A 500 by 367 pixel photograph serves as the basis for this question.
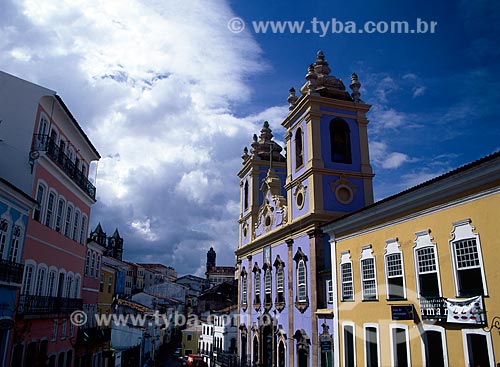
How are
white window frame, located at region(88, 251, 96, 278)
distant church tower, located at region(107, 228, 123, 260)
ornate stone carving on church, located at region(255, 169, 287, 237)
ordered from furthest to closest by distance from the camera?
distant church tower, located at region(107, 228, 123, 260), ornate stone carving on church, located at region(255, 169, 287, 237), white window frame, located at region(88, 251, 96, 278)

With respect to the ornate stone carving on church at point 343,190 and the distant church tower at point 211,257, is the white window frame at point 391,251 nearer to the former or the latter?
the ornate stone carving on church at point 343,190

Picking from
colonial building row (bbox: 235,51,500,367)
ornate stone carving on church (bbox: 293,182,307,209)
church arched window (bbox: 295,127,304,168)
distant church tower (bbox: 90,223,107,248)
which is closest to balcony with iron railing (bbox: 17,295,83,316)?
colonial building row (bbox: 235,51,500,367)

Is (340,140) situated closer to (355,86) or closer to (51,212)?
(355,86)

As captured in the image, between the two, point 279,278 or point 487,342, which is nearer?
point 487,342

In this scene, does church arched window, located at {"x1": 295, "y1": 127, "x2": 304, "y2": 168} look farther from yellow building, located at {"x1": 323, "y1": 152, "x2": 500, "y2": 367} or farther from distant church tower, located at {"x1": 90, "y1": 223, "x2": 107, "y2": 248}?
distant church tower, located at {"x1": 90, "y1": 223, "x2": 107, "y2": 248}

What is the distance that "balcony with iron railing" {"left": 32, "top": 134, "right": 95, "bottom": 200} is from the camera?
19109 mm

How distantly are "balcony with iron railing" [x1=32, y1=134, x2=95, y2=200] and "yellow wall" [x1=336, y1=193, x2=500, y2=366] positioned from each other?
534 inches

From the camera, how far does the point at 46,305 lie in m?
19.9

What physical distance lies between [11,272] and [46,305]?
4528 mm

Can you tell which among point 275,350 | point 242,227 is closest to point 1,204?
point 275,350

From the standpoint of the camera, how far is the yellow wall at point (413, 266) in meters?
11.6

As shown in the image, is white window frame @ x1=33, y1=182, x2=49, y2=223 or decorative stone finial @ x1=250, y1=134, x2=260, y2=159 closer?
white window frame @ x1=33, y1=182, x2=49, y2=223

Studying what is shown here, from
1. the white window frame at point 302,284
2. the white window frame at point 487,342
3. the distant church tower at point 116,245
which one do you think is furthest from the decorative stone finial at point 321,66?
the distant church tower at point 116,245

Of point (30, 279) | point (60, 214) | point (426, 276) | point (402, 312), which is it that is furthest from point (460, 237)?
point (60, 214)
